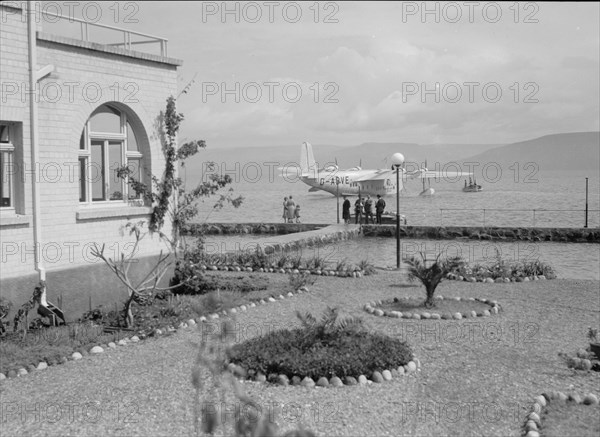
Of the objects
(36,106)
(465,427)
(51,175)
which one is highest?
(36,106)

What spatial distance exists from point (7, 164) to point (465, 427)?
804cm

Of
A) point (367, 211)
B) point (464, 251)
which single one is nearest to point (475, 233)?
point (464, 251)

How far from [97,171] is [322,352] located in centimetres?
647

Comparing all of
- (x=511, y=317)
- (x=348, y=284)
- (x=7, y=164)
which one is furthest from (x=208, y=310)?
(x=348, y=284)

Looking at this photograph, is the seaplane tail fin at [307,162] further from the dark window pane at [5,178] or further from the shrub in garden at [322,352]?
the shrub in garden at [322,352]

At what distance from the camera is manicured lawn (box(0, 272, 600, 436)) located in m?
6.85

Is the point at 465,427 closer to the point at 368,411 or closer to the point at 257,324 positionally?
the point at 368,411

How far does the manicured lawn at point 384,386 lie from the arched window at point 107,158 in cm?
360

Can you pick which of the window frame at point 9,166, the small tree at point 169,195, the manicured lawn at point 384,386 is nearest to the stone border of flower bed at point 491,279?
the manicured lawn at point 384,386

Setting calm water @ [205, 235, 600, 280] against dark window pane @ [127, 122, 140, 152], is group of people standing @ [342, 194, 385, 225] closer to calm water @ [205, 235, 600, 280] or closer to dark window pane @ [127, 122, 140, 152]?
calm water @ [205, 235, 600, 280]

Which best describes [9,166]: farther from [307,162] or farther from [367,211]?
[307,162]

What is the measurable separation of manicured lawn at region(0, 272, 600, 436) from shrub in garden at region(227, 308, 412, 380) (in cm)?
31

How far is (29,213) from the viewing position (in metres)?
11.3

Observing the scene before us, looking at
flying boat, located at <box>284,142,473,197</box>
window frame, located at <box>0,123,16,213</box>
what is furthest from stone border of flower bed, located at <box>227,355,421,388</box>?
flying boat, located at <box>284,142,473,197</box>
